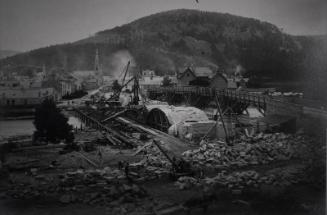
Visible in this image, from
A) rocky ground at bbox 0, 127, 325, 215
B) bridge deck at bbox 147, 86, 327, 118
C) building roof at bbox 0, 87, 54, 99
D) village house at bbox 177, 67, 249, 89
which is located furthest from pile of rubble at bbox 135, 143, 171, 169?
village house at bbox 177, 67, 249, 89

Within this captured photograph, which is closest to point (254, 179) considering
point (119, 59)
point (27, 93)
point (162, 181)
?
point (162, 181)

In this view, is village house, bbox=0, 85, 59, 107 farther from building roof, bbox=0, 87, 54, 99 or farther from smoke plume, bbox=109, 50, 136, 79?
smoke plume, bbox=109, 50, 136, 79

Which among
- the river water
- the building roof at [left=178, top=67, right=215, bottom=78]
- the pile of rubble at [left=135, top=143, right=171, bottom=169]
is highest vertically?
the building roof at [left=178, top=67, right=215, bottom=78]

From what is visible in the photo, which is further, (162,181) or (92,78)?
(92,78)

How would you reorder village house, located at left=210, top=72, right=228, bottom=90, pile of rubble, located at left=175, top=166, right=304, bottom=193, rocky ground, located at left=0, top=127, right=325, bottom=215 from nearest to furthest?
rocky ground, located at left=0, top=127, right=325, bottom=215, pile of rubble, located at left=175, top=166, right=304, bottom=193, village house, located at left=210, top=72, right=228, bottom=90

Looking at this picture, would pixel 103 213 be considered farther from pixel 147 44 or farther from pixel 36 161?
pixel 147 44

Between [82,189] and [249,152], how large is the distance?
6.47 m

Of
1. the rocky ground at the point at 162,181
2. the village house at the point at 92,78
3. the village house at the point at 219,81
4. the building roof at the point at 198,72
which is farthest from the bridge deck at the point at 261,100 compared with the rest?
the building roof at the point at 198,72

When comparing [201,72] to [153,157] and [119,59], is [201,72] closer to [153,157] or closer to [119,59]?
[153,157]

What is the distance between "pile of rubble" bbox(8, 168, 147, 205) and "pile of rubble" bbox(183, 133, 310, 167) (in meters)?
3.20

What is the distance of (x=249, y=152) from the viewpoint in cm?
1332

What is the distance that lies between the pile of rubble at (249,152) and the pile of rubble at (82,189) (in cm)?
320

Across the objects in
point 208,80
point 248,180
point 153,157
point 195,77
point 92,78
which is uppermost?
point 195,77

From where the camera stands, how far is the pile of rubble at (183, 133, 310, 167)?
1254 cm
